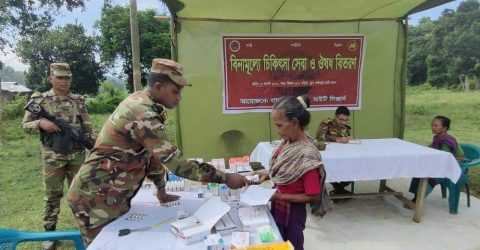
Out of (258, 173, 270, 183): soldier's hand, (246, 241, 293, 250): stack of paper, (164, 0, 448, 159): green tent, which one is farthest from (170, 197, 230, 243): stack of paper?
(164, 0, 448, 159): green tent

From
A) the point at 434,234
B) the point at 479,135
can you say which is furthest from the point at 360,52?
the point at 479,135

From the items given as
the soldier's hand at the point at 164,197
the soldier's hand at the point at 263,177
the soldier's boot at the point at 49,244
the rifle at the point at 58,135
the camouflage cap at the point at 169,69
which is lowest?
the soldier's boot at the point at 49,244

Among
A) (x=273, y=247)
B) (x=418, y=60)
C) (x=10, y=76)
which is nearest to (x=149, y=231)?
(x=273, y=247)

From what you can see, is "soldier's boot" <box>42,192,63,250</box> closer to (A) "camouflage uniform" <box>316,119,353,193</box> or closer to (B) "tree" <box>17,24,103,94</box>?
(A) "camouflage uniform" <box>316,119,353,193</box>

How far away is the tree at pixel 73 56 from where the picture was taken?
2214 centimetres

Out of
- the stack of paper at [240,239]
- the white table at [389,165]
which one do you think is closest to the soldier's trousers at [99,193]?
the stack of paper at [240,239]

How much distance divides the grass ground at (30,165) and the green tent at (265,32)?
181 cm

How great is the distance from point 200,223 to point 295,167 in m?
0.55

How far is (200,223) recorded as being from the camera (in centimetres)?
158

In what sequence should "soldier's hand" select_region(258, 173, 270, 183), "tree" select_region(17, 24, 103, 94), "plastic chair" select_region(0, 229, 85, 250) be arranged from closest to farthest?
"plastic chair" select_region(0, 229, 85, 250)
"soldier's hand" select_region(258, 173, 270, 183)
"tree" select_region(17, 24, 103, 94)

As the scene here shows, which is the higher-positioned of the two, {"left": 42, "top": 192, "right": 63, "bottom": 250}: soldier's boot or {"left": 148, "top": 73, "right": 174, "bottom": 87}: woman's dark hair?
{"left": 148, "top": 73, "right": 174, "bottom": 87}: woman's dark hair

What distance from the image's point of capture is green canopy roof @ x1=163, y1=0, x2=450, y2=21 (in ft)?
13.7

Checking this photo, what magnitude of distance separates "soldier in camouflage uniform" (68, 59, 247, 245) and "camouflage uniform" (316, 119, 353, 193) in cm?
274

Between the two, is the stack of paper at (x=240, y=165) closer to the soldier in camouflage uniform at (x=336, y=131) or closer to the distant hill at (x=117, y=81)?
the soldier in camouflage uniform at (x=336, y=131)
